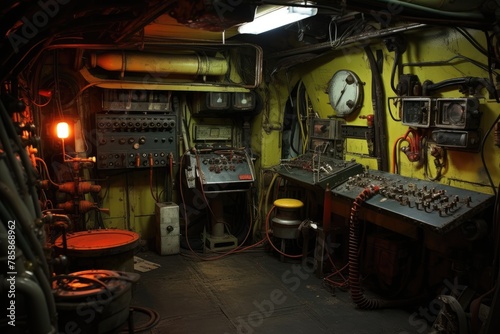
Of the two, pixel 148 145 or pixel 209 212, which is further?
pixel 209 212

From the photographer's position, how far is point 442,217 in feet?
12.1

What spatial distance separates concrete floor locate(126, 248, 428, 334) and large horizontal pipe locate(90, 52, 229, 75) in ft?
9.09

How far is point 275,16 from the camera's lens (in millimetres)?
4402

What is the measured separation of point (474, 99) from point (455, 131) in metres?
0.34

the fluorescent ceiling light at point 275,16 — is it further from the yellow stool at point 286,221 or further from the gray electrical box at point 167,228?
the gray electrical box at point 167,228

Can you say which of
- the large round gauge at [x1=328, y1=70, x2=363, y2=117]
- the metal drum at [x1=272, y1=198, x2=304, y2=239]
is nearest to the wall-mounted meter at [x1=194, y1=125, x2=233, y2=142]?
the metal drum at [x1=272, y1=198, x2=304, y2=239]

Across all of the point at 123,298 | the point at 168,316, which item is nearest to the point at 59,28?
the point at 123,298

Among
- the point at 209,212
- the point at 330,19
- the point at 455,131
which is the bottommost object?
the point at 209,212

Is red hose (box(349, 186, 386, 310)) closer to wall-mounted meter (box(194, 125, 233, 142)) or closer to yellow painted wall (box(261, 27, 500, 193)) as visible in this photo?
yellow painted wall (box(261, 27, 500, 193))

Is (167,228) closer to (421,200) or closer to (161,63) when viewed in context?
(161,63)

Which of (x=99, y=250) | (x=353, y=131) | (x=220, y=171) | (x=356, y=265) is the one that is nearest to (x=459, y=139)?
(x=356, y=265)

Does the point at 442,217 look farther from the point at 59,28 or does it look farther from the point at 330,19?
the point at 59,28

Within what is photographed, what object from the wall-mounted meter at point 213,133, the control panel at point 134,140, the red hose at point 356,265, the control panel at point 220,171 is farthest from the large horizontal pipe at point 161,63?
the red hose at point 356,265

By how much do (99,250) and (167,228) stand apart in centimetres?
214
